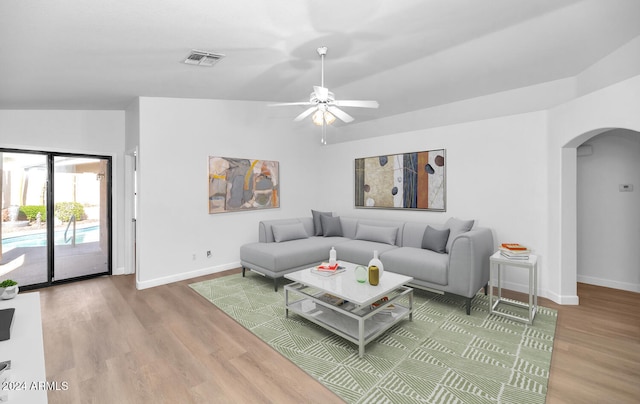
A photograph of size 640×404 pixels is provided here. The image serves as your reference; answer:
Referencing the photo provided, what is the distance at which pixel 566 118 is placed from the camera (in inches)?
132

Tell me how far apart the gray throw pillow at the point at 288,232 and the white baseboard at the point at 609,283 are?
4.12 metres

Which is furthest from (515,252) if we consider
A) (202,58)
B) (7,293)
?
(7,293)

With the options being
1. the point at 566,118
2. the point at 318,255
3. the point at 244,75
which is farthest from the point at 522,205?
the point at 244,75

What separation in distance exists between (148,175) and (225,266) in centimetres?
187

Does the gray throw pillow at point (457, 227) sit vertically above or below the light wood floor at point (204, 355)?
above

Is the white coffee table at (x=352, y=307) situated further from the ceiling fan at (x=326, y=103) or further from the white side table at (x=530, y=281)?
the ceiling fan at (x=326, y=103)

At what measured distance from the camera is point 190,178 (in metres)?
4.59

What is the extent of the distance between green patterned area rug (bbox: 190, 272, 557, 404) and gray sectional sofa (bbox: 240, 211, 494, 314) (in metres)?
0.40

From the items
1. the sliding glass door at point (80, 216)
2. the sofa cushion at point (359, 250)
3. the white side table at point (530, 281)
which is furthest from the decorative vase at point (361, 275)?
the sliding glass door at point (80, 216)

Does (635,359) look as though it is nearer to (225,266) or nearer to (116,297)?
(225,266)

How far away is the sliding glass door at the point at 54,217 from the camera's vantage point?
4074 mm

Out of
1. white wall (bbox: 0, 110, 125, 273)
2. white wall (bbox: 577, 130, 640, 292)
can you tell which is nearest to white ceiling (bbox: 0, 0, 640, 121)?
white wall (bbox: 0, 110, 125, 273)

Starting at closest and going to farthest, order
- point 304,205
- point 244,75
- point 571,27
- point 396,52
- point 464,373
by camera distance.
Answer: point 464,373 < point 571,27 < point 396,52 < point 244,75 < point 304,205

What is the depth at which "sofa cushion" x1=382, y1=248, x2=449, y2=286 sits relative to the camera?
347 cm
